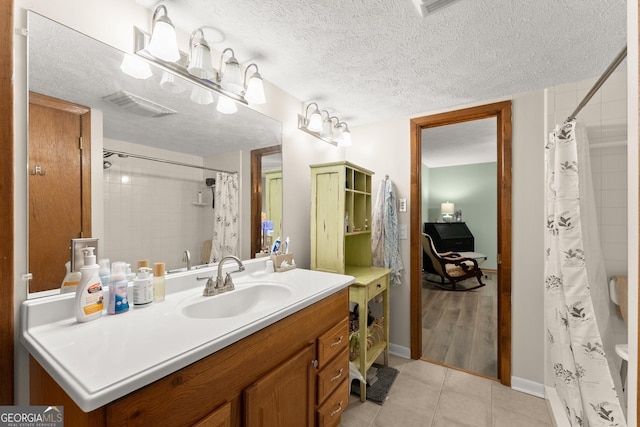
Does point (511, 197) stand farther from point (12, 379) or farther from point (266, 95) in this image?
point (12, 379)

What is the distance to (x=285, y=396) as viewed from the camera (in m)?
1.09

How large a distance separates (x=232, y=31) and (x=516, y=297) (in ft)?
8.48

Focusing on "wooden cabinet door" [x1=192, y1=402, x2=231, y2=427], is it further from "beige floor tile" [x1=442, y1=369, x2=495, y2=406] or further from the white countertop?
"beige floor tile" [x1=442, y1=369, x2=495, y2=406]

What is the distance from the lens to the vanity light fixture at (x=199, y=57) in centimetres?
128

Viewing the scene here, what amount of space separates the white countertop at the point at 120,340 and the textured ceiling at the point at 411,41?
4.31 ft

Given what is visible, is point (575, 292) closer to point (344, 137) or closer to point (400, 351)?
point (400, 351)

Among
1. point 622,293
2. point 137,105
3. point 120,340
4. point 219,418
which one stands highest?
point 137,105

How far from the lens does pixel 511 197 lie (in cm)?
204

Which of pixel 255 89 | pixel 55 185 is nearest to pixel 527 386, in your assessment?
pixel 255 89

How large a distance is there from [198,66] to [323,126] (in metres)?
1.17

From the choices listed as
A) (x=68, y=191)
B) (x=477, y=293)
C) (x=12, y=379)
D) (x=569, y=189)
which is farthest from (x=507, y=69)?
(x=477, y=293)

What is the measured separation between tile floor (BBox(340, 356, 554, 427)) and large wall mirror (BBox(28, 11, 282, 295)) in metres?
1.48

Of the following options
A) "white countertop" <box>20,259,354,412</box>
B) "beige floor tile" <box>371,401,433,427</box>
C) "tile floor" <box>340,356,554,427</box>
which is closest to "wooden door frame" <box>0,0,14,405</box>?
"white countertop" <box>20,259,354,412</box>

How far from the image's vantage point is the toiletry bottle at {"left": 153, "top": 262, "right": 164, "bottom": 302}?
1132 millimetres
